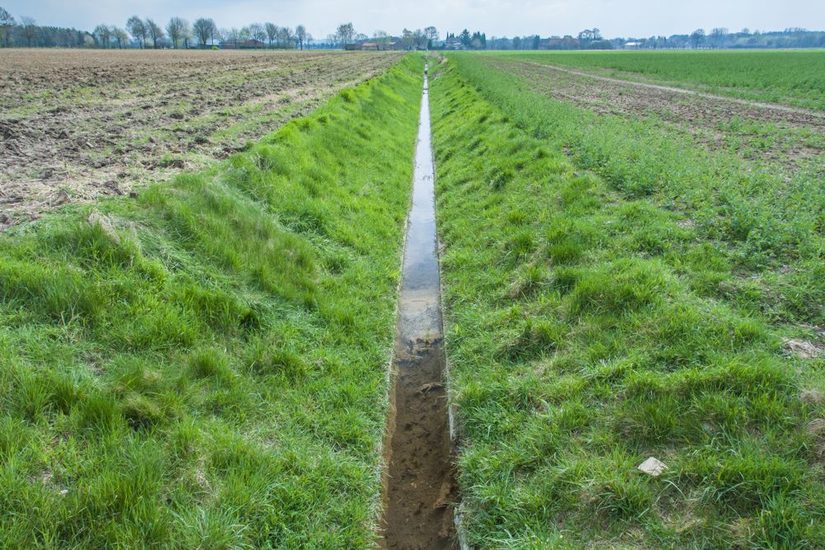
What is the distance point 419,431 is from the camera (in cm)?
552

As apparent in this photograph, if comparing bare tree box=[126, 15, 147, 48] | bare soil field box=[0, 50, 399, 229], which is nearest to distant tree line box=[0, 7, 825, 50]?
bare tree box=[126, 15, 147, 48]

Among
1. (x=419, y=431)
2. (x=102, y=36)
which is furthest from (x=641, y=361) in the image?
(x=102, y=36)

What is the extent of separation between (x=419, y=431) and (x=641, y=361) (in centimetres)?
238

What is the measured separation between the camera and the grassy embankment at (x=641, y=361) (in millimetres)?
3588

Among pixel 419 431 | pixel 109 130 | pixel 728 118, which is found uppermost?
pixel 109 130

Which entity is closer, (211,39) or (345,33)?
(211,39)

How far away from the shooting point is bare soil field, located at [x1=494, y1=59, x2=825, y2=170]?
1372cm

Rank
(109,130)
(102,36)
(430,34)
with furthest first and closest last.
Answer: (430,34) → (102,36) → (109,130)

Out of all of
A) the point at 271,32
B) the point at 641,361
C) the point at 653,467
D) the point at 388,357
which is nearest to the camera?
the point at 653,467

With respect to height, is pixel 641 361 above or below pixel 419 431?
above

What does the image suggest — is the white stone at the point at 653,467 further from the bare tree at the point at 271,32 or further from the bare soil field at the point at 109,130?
the bare tree at the point at 271,32

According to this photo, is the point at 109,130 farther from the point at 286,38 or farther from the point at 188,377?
the point at 286,38

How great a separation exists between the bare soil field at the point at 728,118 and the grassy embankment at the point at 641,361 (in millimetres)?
5048

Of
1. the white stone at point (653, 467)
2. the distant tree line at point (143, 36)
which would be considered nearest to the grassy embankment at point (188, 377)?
the white stone at point (653, 467)
